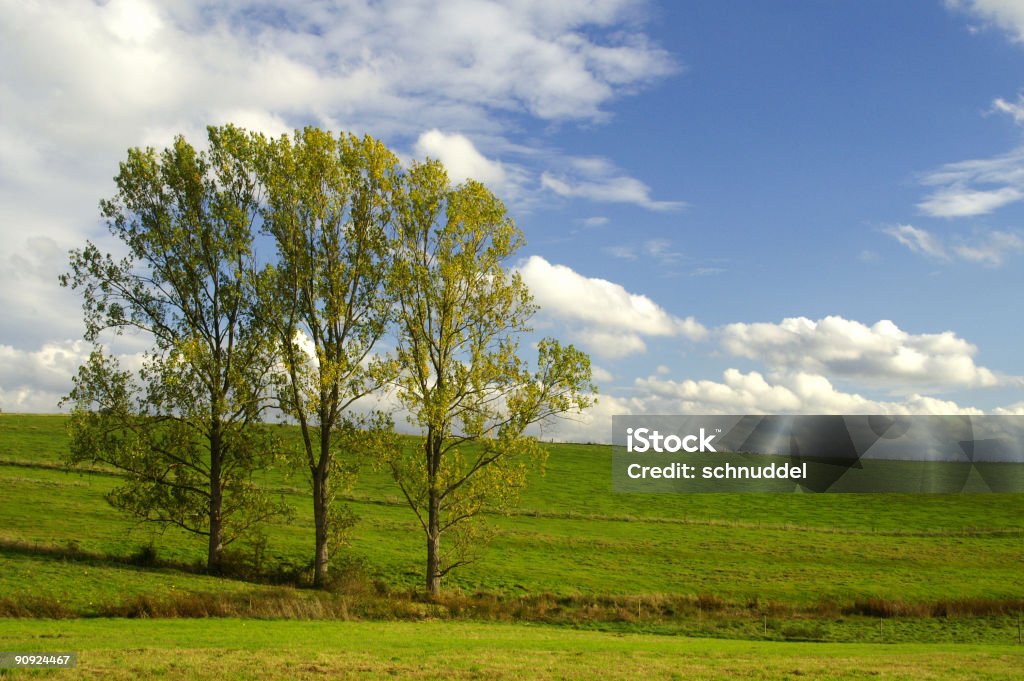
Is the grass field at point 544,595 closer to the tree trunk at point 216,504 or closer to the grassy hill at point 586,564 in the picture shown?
the grassy hill at point 586,564

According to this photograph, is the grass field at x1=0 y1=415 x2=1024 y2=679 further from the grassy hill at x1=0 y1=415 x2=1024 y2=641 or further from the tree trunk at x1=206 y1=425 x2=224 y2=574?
the tree trunk at x1=206 y1=425 x2=224 y2=574

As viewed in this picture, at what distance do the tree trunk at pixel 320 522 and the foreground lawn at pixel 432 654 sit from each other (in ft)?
31.5

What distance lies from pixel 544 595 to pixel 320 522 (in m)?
11.8

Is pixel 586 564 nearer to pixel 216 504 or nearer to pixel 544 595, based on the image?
pixel 544 595

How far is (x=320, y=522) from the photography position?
39.3 m

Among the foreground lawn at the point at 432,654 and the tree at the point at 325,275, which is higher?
the tree at the point at 325,275

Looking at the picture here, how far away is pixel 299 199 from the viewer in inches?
1554

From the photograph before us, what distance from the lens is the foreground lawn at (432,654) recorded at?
18.8m

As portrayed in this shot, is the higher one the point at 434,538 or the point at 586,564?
the point at 434,538

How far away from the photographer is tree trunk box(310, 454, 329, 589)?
127ft

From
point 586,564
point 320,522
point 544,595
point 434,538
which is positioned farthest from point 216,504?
point 586,564

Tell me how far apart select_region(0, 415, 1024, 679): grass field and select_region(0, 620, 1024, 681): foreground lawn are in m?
0.14

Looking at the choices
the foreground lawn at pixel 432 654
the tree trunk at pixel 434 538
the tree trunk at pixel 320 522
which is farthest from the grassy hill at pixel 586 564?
the foreground lawn at pixel 432 654

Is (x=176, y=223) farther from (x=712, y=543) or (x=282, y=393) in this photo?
(x=712, y=543)
